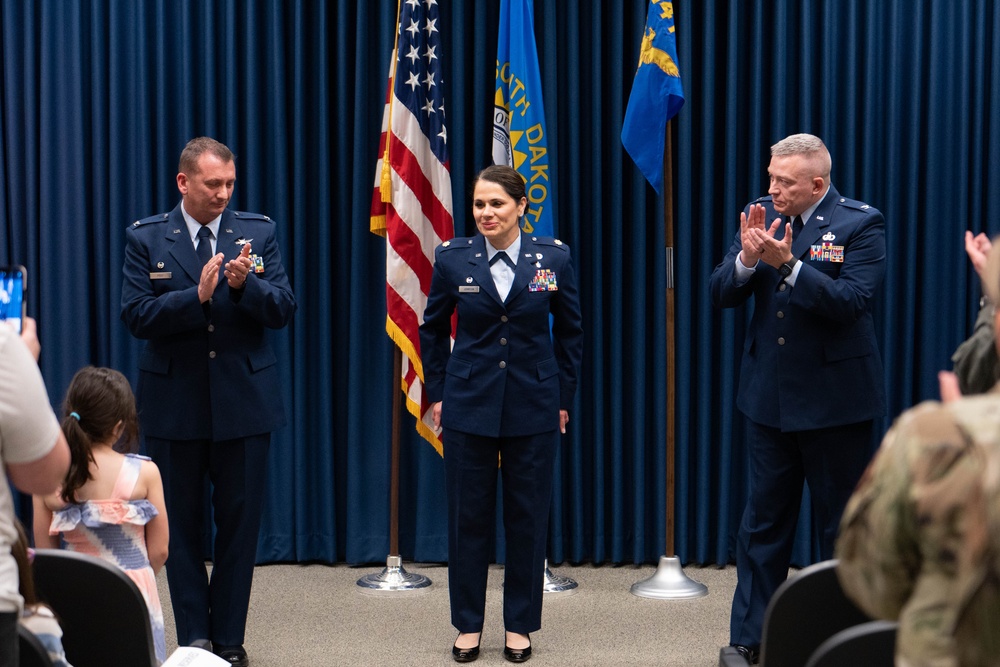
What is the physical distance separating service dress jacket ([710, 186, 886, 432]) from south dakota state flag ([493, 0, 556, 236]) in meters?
1.17

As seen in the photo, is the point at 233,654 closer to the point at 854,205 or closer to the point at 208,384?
the point at 208,384

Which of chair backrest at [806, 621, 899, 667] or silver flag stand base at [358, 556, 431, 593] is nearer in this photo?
chair backrest at [806, 621, 899, 667]

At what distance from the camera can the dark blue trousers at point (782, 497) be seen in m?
3.58

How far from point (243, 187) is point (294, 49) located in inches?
23.7

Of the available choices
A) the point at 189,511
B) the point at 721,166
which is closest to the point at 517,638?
the point at 189,511

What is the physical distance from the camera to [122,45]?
16.1ft

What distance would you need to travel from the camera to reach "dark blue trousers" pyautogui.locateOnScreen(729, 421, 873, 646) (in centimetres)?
358

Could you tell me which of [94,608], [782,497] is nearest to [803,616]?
[94,608]

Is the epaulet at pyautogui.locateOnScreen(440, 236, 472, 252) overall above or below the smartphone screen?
above

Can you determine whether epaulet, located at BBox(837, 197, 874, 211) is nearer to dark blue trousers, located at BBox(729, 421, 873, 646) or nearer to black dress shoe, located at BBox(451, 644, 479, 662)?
dark blue trousers, located at BBox(729, 421, 873, 646)

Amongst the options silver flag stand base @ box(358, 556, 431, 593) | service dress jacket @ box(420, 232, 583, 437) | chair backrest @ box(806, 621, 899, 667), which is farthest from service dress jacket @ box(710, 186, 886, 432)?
chair backrest @ box(806, 621, 899, 667)

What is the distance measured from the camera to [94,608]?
2156 millimetres

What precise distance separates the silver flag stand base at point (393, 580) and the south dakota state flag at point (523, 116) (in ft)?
4.70

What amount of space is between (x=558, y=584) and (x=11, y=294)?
121 inches
